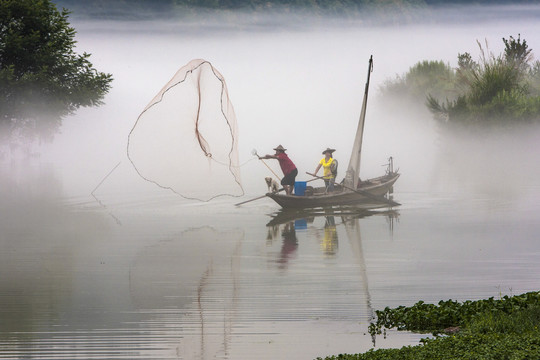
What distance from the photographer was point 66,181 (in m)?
75.2

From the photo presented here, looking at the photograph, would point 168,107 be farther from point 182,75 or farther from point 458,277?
point 458,277

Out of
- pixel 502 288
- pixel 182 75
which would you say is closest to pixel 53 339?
pixel 502 288

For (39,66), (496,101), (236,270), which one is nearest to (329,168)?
(236,270)

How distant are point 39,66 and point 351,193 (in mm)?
→ 36113

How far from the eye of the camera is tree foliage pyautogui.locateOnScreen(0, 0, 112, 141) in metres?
69.2

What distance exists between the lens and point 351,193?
43.2 m

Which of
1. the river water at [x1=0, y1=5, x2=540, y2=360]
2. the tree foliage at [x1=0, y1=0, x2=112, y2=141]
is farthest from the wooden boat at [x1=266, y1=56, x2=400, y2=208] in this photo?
the tree foliage at [x1=0, y1=0, x2=112, y2=141]

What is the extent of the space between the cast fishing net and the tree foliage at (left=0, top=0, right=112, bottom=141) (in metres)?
33.1

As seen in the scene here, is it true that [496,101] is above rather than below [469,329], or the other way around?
above

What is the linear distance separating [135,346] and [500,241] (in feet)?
60.0

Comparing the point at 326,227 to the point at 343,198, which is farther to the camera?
the point at 343,198

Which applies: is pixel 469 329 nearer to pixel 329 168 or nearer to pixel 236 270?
pixel 236 270


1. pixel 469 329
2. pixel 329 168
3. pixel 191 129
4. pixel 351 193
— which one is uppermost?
pixel 191 129

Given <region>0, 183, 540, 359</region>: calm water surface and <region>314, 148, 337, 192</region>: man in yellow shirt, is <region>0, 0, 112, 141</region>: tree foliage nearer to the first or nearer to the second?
<region>0, 183, 540, 359</region>: calm water surface
